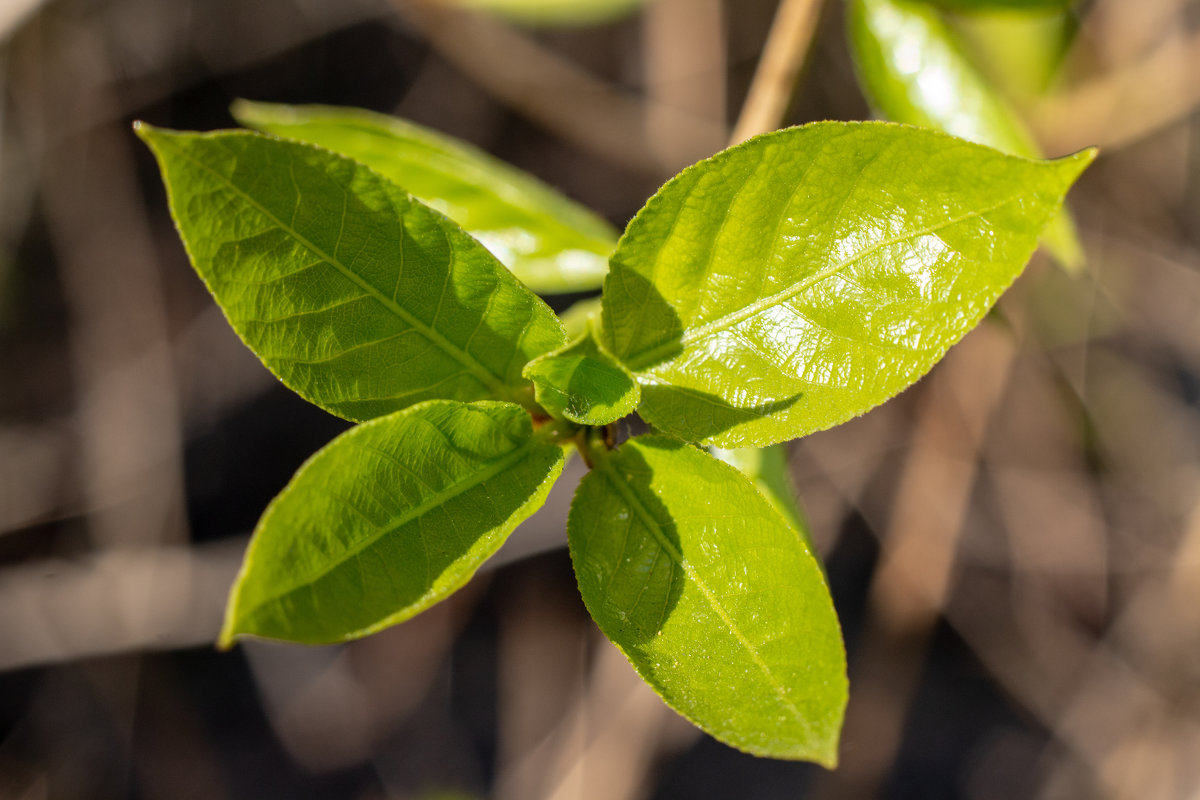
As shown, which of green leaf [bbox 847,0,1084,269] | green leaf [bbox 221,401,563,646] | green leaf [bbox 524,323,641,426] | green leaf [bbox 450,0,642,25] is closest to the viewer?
green leaf [bbox 221,401,563,646]

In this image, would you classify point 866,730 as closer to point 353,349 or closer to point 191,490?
point 191,490

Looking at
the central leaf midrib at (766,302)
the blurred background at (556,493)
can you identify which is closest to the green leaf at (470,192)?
the central leaf midrib at (766,302)

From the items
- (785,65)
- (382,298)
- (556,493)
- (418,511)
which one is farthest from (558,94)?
(418,511)

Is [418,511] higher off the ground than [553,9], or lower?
lower

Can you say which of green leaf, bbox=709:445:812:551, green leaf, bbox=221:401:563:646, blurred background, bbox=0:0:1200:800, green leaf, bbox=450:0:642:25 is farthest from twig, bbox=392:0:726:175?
green leaf, bbox=221:401:563:646

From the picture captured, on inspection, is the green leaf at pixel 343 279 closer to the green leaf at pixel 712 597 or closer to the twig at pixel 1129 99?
the green leaf at pixel 712 597

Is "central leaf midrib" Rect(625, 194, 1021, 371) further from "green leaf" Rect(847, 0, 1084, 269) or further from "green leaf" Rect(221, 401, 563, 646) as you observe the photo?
"green leaf" Rect(847, 0, 1084, 269)

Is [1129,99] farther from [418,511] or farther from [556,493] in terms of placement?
[418,511]
